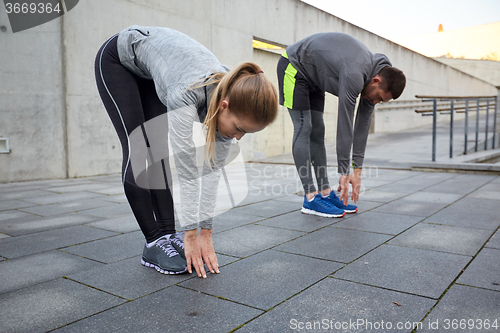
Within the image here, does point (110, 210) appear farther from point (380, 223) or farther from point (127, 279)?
point (380, 223)

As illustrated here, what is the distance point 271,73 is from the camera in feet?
29.3

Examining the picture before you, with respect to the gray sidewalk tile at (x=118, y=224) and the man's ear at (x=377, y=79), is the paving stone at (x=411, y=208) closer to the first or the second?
the man's ear at (x=377, y=79)

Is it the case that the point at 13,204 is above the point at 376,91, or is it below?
below

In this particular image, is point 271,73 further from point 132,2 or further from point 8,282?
point 8,282

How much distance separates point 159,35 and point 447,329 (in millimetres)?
1608

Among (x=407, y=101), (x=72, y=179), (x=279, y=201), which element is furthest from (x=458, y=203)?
(x=407, y=101)

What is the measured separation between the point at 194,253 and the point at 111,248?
2.38ft

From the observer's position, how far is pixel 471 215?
2975 mm

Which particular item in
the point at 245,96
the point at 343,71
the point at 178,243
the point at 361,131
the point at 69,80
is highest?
the point at 69,80

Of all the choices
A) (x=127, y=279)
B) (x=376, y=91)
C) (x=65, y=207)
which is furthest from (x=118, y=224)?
(x=376, y=91)

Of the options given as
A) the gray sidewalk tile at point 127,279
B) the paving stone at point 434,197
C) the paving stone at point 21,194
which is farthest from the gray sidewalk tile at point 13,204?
the paving stone at point 434,197

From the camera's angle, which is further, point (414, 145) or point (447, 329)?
point (414, 145)

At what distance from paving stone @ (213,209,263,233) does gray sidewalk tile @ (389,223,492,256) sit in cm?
102

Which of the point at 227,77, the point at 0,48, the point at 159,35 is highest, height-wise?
the point at 0,48
